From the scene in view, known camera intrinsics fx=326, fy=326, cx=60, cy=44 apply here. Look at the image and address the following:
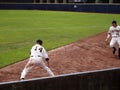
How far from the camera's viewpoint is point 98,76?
31.7 ft

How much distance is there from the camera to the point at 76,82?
9.30 metres

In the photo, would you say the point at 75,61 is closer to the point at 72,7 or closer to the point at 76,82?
the point at 76,82

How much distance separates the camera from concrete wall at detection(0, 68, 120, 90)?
8273mm

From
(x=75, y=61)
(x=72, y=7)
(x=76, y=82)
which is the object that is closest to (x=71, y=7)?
(x=72, y=7)

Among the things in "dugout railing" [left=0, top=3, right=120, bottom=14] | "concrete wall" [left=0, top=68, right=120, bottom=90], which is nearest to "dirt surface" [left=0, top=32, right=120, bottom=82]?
"concrete wall" [left=0, top=68, right=120, bottom=90]

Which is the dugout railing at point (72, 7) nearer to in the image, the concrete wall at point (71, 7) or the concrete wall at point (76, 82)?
the concrete wall at point (71, 7)

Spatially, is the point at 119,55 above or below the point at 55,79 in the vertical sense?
below

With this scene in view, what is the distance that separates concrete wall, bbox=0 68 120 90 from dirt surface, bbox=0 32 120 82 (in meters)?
3.99

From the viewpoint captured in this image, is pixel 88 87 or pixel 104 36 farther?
pixel 104 36

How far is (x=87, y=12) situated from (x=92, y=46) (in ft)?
110

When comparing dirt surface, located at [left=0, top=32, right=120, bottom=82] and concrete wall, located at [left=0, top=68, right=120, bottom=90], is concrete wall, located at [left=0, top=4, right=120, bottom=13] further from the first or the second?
concrete wall, located at [left=0, top=68, right=120, bottom=90]

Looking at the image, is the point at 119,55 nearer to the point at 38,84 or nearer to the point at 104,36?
the point at 104,36

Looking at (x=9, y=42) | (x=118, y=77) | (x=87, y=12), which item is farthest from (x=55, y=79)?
(x=87, y=12)

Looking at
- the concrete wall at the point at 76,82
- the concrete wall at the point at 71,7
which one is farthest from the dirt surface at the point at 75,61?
the concrete wall at the point at 71,7
